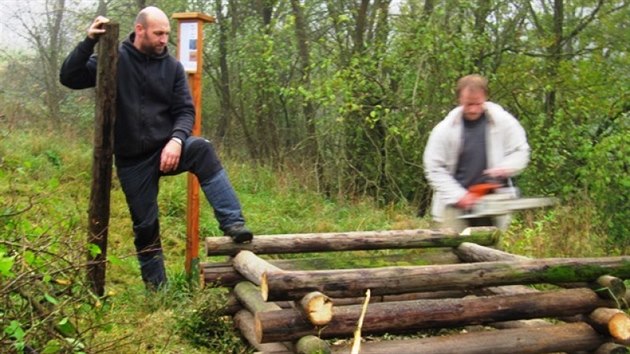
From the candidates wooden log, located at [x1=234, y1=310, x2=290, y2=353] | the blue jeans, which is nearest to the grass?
wooden log, located at [x1=234, y1=310, x2=290, y2=353]

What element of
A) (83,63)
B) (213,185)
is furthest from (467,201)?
(83,63)

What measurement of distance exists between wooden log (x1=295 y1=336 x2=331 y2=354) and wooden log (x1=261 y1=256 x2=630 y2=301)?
0.87 ft

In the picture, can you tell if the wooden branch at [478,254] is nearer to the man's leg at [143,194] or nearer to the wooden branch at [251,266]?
the wooden branch at [251,266]

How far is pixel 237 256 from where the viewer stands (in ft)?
18.6

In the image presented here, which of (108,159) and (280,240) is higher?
(108,159)

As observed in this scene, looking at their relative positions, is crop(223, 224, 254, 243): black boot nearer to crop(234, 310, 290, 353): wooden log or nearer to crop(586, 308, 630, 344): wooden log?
crop(234, 310, 290, 353): wooden log

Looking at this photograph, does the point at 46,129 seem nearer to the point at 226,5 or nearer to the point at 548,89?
the point at 226,5

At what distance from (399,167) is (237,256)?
869 cm

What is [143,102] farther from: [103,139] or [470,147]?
[470,147]

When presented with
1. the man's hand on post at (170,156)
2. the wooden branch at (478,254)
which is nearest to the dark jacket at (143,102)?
the man's hand on post at (170,156)

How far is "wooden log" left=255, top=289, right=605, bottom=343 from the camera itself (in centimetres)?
452

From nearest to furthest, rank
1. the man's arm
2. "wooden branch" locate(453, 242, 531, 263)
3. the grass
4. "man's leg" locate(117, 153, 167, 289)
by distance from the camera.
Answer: the grass
the man's arm
"man's leg" locate(117, 153, 167, 289)
"wooden branch" locate(453, 242, 531, 263)

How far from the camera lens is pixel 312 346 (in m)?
4.41

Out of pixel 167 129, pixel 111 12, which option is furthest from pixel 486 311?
pixel 111 12
